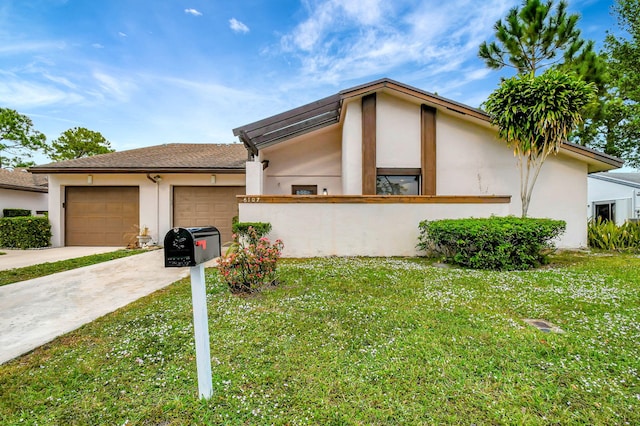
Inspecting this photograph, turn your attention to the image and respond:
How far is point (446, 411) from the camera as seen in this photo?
1.81 meters

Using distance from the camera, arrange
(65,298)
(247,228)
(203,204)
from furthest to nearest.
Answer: (203,204)
(247,228)
(65,298)

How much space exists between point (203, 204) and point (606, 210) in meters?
20.0

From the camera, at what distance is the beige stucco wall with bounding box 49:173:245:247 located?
34.0 ft

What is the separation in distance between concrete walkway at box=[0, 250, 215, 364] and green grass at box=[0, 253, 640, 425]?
352 mm

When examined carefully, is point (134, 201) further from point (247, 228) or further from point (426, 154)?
point (426, 154)

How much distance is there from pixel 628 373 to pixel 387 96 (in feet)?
28.4

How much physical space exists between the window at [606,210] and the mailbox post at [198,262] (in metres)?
18.5

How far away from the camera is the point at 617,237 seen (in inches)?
341

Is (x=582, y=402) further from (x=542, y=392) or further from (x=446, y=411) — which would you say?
(x=446, y=411)

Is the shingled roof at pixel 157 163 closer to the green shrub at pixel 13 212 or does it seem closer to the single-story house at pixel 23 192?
the green shrub at pixel 13 212

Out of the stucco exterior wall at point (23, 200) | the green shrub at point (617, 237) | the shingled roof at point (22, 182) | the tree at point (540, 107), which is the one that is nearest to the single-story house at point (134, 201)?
the shingled roof at point (22, 182)

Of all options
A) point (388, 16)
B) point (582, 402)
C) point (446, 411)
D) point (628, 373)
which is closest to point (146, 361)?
point (446, 411)

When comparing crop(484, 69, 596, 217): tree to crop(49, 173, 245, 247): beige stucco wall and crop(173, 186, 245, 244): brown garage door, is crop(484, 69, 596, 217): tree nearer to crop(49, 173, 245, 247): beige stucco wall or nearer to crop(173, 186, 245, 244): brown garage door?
crop(49, 173, 245, 247): beige stucco wall

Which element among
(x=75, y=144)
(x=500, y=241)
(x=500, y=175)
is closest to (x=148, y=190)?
(x=500, y=241)
